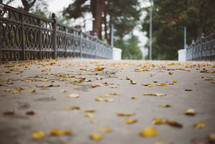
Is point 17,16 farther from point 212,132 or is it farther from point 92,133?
point 212,132

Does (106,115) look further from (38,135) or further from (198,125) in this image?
(198,125)

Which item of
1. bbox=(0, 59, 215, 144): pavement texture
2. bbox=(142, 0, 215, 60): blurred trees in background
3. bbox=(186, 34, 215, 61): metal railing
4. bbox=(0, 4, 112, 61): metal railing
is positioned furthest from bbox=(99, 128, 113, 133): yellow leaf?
bbox=(142, 0, 215, 60): blurred trees in background

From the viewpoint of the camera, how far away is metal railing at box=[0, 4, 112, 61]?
23.7 feet

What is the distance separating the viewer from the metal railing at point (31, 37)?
7.23m

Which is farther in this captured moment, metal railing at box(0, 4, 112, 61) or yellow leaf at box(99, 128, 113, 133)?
metal railing at box(0, 4, 112, 61)

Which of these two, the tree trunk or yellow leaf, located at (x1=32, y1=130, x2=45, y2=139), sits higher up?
the tree trunk

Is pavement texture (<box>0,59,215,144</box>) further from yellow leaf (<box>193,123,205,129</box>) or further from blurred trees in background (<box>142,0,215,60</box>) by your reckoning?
blurred trees in background (<box>142,0,215,60</box>)

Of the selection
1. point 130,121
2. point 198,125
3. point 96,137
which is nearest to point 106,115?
point 130,121

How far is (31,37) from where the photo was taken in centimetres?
851

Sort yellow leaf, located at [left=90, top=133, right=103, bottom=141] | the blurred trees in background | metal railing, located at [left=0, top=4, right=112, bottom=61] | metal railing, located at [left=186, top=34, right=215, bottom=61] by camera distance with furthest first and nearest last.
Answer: the blurred trees in background → metal railing, located at [left=186, top=34, right=215, bottom=61] → metal railing, located at [left=0, top=4, right=112, bottom=61] → yellow leaf, located at [left=90, top=133, right=103, bottom=141]

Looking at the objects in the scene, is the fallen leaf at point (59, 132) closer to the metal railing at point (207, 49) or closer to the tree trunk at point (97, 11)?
the metal railing at point (207, 49)

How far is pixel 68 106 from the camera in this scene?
2705 mm

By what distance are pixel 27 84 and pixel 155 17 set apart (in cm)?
3717

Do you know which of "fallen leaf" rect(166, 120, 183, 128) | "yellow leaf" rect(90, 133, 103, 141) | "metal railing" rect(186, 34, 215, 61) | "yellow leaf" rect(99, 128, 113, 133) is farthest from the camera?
"metal railing" rect(186, 34, 215, 61)
